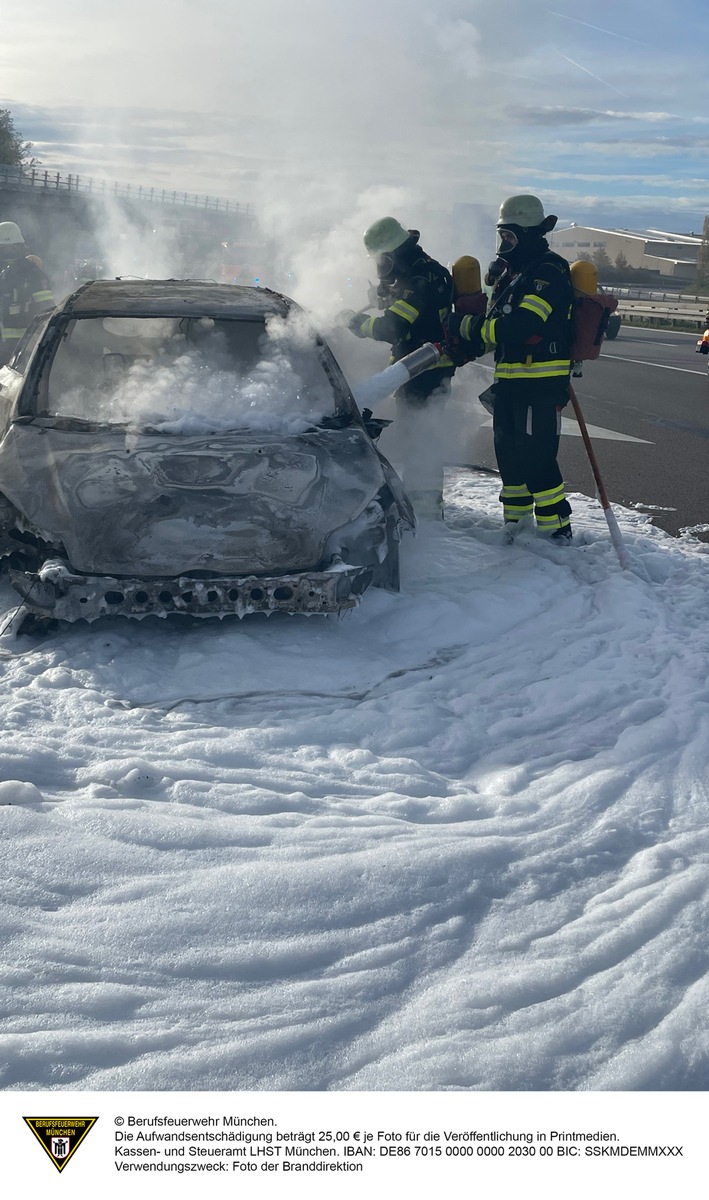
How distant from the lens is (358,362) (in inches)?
319

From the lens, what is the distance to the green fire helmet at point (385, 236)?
6.85 metres

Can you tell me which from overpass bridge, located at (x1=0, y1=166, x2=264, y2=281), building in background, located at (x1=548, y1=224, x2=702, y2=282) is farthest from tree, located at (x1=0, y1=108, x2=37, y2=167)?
building in background, located at (x1=548, y1=224, x2=702, y2=282)

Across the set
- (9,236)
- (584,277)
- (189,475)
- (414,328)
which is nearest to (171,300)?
(189,475)

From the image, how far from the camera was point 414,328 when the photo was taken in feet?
22.9

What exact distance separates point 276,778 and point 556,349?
3.70 meters

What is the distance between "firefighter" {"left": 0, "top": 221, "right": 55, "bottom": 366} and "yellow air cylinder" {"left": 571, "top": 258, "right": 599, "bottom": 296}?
21.0ft

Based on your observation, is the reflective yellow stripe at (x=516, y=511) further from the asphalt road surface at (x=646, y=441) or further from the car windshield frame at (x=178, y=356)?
the car windshield frame at (x=178, y=356)

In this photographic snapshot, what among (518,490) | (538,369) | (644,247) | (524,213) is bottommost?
(518,490)

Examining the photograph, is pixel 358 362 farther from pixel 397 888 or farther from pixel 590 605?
pixel 397 888

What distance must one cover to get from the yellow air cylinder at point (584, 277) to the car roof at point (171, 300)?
169 cm

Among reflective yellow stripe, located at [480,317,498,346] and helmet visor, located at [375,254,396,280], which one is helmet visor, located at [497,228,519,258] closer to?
reflective yellow stripe, located at [480,317,498,346]

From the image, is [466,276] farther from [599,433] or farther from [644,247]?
[644,247]

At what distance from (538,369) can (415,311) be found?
2.92 feet
